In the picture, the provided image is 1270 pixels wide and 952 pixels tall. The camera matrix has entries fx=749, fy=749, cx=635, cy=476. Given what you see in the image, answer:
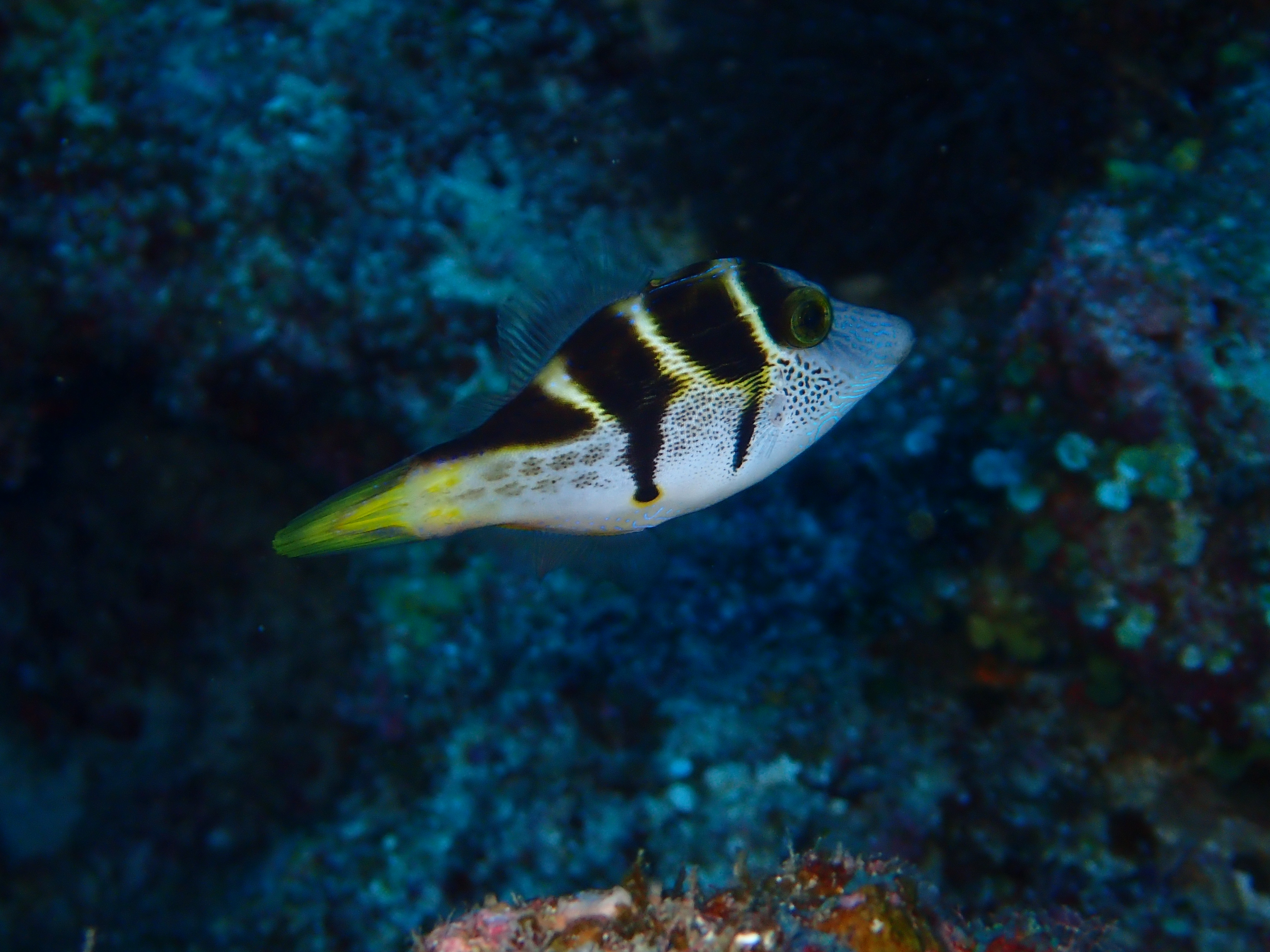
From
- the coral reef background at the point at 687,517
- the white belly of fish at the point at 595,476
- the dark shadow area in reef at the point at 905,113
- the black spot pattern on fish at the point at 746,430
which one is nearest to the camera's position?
the white belly of fish at the point at 595,476

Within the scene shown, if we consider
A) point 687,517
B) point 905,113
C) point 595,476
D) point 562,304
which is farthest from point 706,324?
point 905,113

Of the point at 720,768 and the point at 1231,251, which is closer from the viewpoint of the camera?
the point at 1231,251

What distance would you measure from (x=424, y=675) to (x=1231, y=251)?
4.40 meters

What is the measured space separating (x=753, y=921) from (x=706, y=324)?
1.61 meters

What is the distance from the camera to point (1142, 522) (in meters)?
3.29

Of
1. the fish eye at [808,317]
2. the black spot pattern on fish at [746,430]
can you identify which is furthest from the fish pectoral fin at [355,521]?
the fish eye at [808,317]

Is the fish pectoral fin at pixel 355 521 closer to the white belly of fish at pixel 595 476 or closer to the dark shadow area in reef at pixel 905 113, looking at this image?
the white belly of fish at pixel 595 476

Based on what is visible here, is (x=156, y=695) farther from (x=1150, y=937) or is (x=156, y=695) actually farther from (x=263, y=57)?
(x=1150, y=937)

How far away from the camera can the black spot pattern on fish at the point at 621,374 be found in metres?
2.03

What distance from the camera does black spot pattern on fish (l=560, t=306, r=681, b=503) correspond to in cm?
203

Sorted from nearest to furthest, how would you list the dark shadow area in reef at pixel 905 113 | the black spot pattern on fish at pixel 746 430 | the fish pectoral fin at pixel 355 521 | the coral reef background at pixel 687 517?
the fish pectoral fin at pixel 355 521 → the black spot pattern on fish at pixel 746 430 → the coral reef background at pixel 687 517 → the dark shadow area in reef at pixel 905 113

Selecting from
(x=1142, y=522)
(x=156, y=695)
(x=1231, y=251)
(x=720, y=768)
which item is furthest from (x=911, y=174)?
(x=156, y=695)

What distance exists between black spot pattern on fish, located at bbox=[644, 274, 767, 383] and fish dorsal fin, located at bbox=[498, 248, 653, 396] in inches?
3.7

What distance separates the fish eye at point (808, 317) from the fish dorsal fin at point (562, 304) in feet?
1.38
